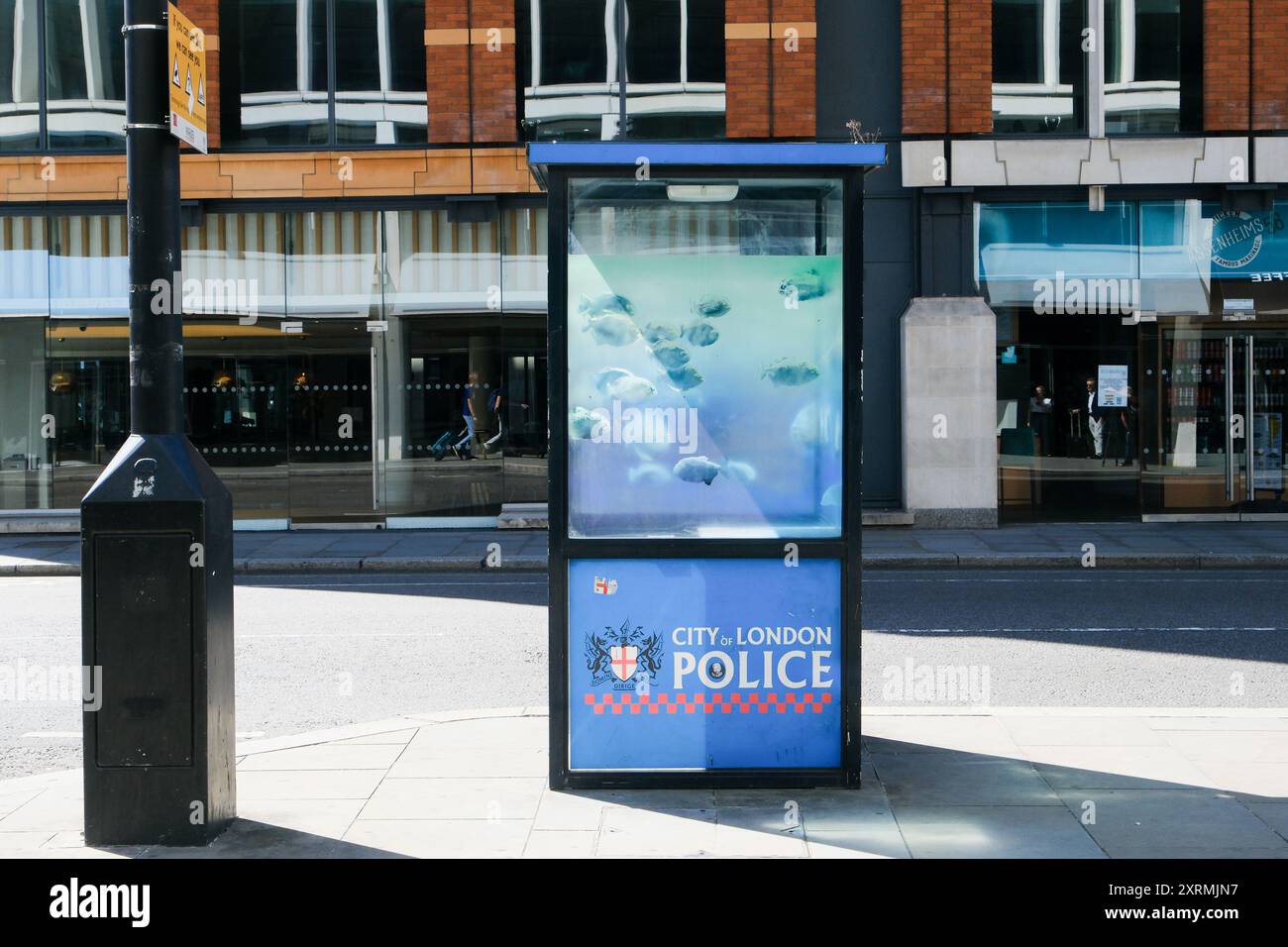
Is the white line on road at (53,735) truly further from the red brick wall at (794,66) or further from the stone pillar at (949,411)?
the red brick wall at (794,66)

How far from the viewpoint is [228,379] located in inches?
740

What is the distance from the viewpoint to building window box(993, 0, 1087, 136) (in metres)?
18.5

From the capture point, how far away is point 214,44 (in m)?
18.6

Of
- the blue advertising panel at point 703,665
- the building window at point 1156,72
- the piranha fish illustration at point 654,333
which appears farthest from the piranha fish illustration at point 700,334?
the building window at point 1156,72

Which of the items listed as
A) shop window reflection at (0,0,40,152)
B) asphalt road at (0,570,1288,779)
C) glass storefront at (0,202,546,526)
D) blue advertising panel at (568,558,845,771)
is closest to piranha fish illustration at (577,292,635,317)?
blue advertising panel at (568,558,845,771)

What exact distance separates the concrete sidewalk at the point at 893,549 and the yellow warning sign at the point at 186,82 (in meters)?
9.71

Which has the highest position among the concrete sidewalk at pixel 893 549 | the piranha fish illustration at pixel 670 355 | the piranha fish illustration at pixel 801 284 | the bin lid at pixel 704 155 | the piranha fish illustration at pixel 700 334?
the bin lid at pixel 704 155

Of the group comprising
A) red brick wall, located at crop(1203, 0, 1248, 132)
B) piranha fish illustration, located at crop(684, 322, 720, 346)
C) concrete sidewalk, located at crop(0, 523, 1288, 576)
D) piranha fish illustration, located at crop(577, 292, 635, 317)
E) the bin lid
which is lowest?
concrete sidewalk, located at crop(0, 523, 1288, 576)

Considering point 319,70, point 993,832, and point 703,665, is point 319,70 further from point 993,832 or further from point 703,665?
point 993,832

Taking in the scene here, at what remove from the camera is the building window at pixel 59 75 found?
18781 millimetres

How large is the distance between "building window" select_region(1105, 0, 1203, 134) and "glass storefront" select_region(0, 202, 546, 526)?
7.85 meters

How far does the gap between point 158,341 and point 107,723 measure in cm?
156

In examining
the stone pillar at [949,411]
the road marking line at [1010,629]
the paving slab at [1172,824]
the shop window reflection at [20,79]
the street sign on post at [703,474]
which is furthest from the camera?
the shop window reflection at [20,79]

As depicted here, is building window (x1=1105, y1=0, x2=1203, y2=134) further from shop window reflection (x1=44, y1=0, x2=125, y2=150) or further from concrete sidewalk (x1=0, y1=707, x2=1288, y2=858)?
shop window reflection (x1=44, y1=0, x2=125, y2=150)
